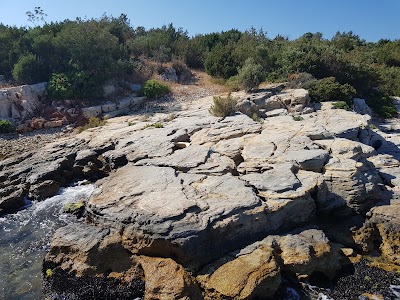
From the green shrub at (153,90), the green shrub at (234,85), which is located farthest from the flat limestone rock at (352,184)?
the green shrub at (153,90)

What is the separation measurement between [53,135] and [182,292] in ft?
54.7

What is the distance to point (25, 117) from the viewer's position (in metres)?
24.3

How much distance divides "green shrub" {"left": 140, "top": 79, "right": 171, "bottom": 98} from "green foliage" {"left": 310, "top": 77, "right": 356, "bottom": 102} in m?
11.7

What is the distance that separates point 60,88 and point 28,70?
10.6 ft

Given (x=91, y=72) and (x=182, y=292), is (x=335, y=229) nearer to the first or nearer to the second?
(x=182, y=292)

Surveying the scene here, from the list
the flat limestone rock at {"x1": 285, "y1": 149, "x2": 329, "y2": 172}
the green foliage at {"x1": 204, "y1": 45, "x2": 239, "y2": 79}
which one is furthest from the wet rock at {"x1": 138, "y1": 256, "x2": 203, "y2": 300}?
the green foliage at {"x1": 204, "y1": 45, "x2": 239, "y2": 79}

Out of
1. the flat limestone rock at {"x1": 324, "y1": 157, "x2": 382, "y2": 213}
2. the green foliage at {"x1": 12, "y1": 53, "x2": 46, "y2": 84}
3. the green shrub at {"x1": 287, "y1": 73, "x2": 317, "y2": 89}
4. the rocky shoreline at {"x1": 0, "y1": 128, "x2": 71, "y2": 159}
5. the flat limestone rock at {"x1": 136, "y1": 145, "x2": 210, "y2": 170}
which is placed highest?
the green foliage at {"x1": 12, "y1": 53, "x2": 46, "y2": 84}

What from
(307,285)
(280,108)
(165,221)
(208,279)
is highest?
(280,108)

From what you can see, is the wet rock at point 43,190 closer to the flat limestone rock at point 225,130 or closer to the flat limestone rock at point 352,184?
the flat limestone rock at point 225,130

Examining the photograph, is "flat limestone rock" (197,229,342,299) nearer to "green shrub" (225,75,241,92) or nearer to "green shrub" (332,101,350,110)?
"green shrub" (332,101,350,110)

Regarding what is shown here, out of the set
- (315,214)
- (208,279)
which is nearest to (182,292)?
(208,279)

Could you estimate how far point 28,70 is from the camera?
26.5m

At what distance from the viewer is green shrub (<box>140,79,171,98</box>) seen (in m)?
27.8

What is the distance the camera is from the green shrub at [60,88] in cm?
2567
